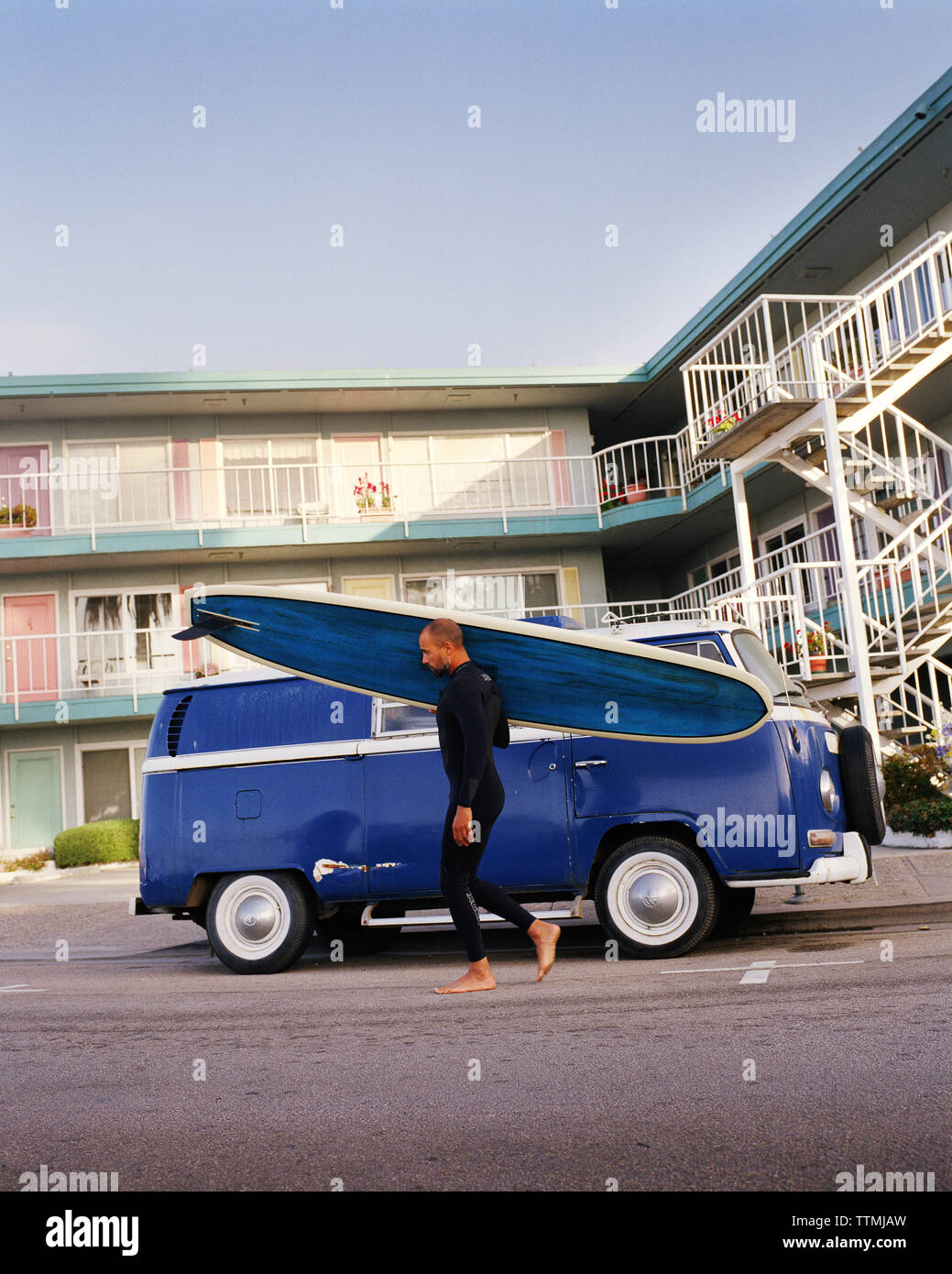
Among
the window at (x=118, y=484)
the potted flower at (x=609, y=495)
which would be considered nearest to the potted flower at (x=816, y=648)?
the potted flower at (x=609, y=495)

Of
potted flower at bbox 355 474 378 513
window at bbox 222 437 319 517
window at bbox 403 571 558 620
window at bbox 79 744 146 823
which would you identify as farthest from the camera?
window at bbox 403 571 558 620

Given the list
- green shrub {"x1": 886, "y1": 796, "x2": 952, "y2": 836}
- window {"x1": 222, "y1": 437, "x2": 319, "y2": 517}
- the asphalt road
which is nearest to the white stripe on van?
the asphalt road

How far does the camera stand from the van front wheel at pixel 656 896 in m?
7.02

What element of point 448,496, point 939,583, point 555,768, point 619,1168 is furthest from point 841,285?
point 619,1168

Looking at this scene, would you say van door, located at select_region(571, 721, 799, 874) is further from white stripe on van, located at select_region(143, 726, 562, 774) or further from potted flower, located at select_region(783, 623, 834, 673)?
potted flower, located at select_region(783, 623, 834, 673)

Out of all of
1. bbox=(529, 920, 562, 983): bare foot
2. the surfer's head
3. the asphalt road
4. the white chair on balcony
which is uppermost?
the white chair on balcony

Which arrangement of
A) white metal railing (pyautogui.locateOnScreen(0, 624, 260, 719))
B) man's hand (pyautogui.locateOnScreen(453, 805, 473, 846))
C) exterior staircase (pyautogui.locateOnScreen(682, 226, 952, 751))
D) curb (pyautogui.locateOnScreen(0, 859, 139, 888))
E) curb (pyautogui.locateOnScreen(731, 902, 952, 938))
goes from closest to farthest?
man's hand (pyautogui.locateOnScreen(453, 805, 473, 846)), curb (pyautogui.locateOnScreen(731, 902, 952, 938)), exterior staircase (pyautogui.locateOnScreen(682, 226, 952, 751)), curb (pyautogui.locateOnScreen(0, 859, 139, 888)), white metal railing (pyautogui.locateOnScreen(0, 624, 260, 719))

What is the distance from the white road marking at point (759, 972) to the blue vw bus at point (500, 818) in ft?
1.62

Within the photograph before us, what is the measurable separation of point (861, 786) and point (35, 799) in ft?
66.4

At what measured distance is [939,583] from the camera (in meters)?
16.7

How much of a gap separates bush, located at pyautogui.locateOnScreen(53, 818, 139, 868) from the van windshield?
54.0ft

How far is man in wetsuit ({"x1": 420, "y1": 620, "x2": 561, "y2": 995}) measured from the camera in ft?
18.8

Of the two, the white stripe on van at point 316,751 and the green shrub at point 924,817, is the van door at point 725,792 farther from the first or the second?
the green shrub at point 924,817

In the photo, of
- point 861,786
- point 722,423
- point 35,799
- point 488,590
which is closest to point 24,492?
point 35,799
